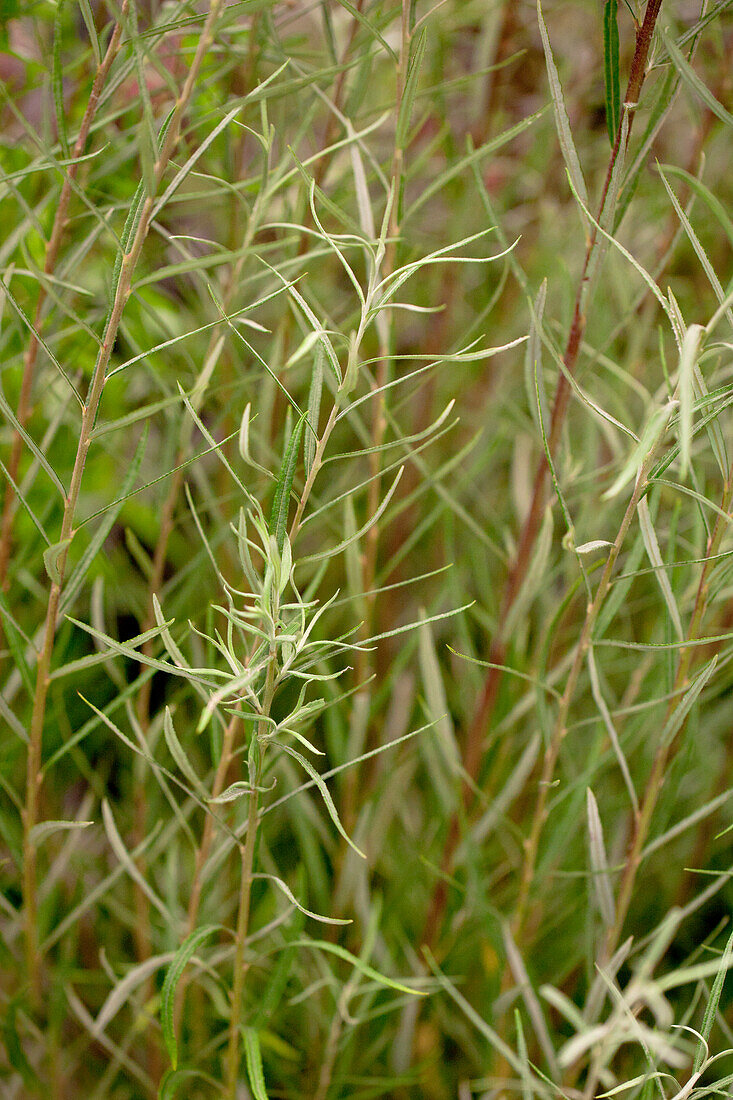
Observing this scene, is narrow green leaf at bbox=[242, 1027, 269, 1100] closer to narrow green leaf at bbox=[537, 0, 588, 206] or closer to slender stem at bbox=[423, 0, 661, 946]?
slender stem at bbox=[423, 0, 661, 946]

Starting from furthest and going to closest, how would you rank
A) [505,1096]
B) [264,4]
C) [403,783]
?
[403,783] < [505,1096] < [264,4]

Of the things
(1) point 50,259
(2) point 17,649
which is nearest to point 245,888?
(2) point 17,649

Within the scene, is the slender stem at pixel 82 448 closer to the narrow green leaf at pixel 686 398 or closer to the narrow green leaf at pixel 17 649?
the narrow green leaf at pixel 17 649

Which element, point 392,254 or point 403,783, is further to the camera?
point 403,783

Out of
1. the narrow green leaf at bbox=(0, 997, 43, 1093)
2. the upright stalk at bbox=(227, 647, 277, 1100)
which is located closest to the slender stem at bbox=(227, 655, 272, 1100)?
the upright stalk at bbox=(227, 647, 277, 1100)

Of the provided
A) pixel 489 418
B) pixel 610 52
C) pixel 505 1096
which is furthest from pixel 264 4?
pixel 505 1096

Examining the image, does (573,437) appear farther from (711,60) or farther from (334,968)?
(334,968)
